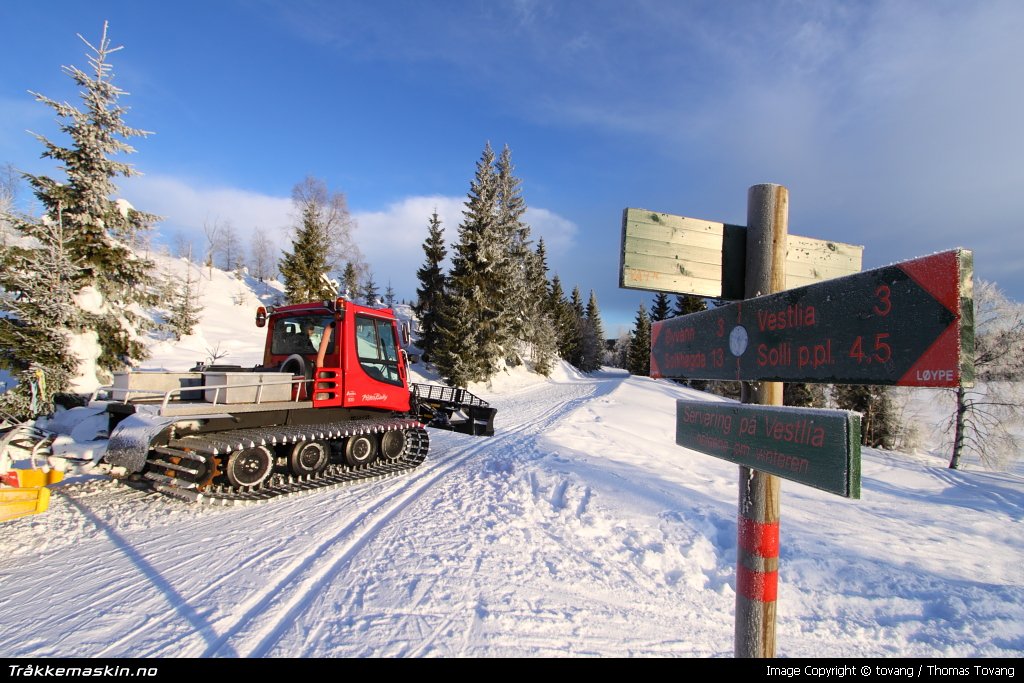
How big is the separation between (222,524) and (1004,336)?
27.5 meters

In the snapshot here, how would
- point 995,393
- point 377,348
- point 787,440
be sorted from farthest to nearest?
point 995,393
point 377,348
point 787,440

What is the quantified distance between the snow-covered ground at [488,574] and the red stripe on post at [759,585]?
1.39 m

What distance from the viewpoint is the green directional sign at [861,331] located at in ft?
4.37

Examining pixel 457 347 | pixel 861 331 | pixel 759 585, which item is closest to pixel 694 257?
pixel 861 331

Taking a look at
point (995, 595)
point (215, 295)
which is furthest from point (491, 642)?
point (215, 295)

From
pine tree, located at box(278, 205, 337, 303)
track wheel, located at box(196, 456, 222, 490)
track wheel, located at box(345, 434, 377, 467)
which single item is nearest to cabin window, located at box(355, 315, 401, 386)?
track wheel, located at box(345, 434, 377, 467)

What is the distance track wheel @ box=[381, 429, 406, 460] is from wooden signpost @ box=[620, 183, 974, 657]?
5.98 m

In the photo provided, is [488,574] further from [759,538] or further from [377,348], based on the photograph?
[377,348]

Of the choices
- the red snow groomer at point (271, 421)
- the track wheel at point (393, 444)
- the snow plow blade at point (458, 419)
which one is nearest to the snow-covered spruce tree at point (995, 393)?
the snow plow blade at point (458, 419)

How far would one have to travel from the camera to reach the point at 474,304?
24453mm

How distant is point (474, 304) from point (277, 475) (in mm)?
18463

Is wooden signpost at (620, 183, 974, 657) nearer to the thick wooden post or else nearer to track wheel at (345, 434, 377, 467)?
the thick wooden post

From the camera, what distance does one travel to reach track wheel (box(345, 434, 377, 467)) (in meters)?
7.12
